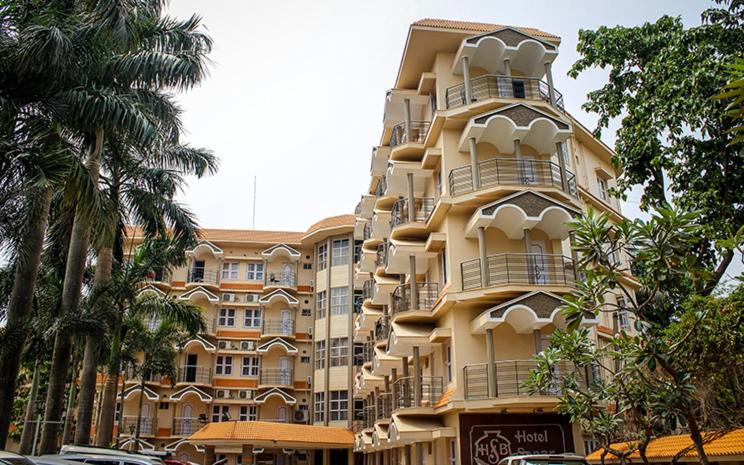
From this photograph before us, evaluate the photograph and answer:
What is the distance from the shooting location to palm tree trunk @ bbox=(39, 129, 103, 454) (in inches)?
633

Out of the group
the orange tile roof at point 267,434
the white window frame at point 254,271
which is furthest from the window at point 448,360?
the white window frame at point 254,271

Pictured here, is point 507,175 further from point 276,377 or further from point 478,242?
point 276,377

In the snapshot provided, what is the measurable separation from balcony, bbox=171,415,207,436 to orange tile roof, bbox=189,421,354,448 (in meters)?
9.11

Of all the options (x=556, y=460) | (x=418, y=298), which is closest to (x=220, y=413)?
(x=418, y=298)

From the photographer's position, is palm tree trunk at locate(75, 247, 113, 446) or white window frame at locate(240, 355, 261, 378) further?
white window frame at locate(240, 355, 261, 378)

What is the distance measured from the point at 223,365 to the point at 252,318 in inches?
151

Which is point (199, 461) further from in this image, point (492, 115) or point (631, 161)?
point (631, 161)

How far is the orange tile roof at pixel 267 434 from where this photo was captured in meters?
30.9

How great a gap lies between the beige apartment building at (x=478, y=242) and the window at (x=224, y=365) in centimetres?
1907

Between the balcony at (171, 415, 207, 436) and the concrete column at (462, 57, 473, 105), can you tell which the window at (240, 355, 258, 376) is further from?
the concrete column at (462, 57, 473, 105)

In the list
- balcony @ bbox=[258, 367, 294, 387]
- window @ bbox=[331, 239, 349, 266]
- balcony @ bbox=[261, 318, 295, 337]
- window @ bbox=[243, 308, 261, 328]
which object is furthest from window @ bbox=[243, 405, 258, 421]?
window @ bbox=[331, 239, 349, 266]

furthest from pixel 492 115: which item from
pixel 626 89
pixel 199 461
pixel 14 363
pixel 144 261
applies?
pixel 199 461

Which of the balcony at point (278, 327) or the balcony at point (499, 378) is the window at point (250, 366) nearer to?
the balcony at point (278, 327)

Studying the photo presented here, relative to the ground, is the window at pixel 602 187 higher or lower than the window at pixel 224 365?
higher
